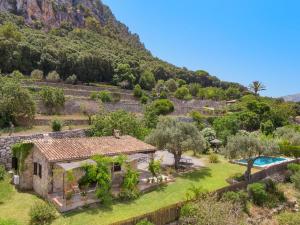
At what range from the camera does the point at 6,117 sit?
104 feet

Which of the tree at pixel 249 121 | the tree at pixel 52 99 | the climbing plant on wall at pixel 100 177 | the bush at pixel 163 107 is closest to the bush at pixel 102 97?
the bush at pixel 163 107

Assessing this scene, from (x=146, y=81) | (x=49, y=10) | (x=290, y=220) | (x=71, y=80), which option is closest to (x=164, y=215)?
(x=290, y=220)

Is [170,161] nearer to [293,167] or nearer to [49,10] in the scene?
[293,167]

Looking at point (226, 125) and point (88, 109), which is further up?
point (88, 109)

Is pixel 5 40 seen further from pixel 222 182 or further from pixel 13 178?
pixel 222 182

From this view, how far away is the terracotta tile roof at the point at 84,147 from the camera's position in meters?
20.7

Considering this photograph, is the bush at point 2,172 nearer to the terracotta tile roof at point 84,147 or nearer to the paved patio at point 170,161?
the terracotta tile roof at point 84,147

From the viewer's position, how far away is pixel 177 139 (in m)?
27.2

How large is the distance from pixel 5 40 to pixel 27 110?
2888cm

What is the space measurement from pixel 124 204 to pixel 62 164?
178 inches

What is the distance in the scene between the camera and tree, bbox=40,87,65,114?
39.0 meters

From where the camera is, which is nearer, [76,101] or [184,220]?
[184,220]

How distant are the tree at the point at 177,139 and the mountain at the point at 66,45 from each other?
128 feet

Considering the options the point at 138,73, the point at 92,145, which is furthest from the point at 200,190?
the point at 138,73
